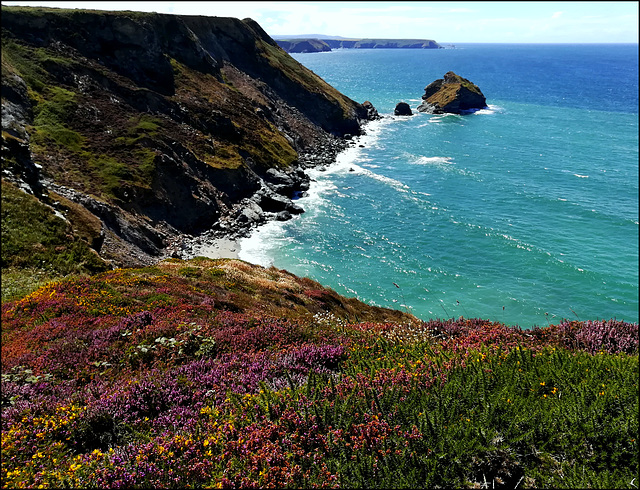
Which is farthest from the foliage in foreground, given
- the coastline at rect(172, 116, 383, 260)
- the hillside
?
the coastline at rect(172, 116, 383, 260)

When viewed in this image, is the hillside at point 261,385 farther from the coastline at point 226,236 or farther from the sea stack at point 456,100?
the sea stack at point 456,100

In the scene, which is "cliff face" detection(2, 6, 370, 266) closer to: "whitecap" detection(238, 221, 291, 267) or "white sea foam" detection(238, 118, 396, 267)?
"white sea foam" detection(238, 118, 396, 267)

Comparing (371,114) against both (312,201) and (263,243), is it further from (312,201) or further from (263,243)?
(263,243)

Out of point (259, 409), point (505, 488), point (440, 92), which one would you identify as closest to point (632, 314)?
point (505, 488)

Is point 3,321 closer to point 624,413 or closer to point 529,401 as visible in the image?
point 529,401

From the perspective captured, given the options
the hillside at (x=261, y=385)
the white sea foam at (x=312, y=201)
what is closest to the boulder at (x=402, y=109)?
the white sea foam at (x=312, y=201)
